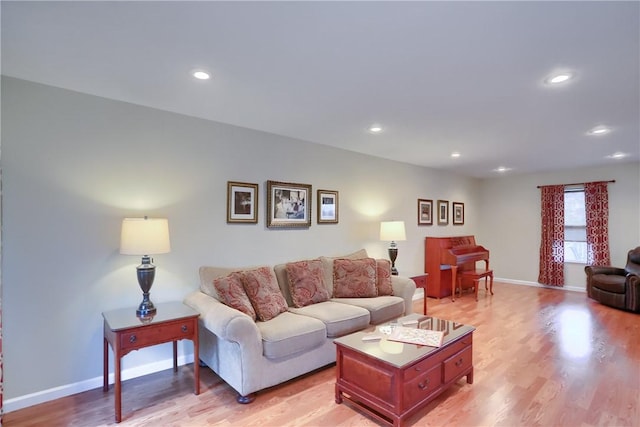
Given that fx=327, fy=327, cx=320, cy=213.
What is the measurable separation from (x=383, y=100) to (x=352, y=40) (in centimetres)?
94

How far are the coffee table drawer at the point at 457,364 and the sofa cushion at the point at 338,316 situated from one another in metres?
0.88

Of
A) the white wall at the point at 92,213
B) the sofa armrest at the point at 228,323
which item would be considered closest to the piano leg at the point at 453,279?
the white wall at the point at 92,213

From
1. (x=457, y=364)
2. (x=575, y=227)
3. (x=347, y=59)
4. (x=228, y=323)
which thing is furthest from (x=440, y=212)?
(x=228, y=323)

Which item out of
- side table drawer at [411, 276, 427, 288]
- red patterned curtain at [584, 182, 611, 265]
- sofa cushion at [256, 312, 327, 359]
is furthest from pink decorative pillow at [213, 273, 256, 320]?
red patterned curtain at [584, 182, 611, 265]

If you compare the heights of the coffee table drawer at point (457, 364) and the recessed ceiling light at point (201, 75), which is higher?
the recessed ceiling light at point (201, 75)

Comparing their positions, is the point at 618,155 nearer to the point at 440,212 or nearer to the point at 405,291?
the point at 440,212

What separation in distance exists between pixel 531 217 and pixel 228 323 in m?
6.70

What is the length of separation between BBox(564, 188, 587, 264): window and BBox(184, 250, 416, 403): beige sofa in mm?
4980

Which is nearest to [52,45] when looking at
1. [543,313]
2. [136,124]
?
[136,124]

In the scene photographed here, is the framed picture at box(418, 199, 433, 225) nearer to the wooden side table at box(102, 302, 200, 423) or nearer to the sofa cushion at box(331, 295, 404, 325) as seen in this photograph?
the sofa cushion at box(331, 295, 404, 325)

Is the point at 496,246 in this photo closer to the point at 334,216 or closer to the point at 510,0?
the point at 334,216

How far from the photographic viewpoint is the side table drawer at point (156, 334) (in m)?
2.21

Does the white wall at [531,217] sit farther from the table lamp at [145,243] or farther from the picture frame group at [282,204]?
the table lamp at [145,243]

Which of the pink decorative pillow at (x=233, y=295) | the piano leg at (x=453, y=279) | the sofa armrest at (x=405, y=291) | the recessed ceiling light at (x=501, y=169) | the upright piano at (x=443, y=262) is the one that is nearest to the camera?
the pink decorative pillow at (x=233, y=295)
